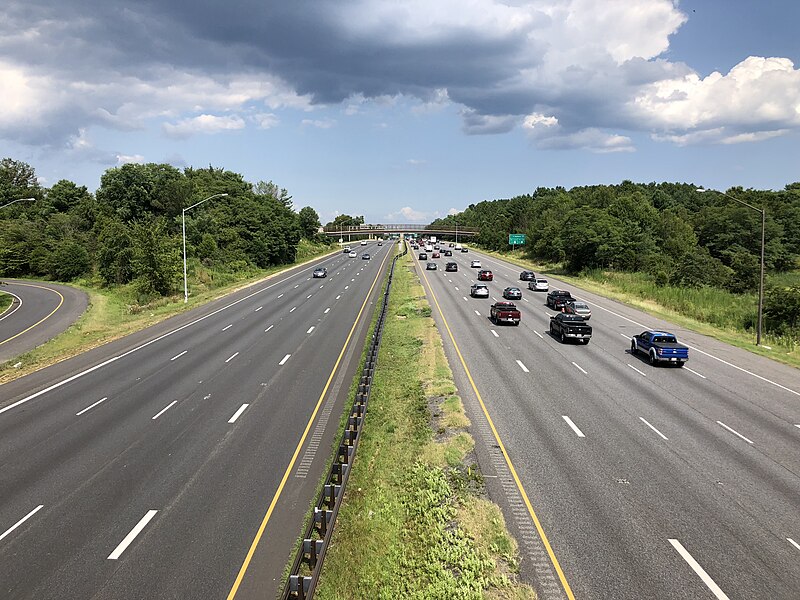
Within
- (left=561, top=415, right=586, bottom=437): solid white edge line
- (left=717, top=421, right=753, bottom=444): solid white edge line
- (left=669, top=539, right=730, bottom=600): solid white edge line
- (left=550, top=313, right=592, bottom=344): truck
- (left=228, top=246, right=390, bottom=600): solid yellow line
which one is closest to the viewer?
(left=669, top=539, right=730, bottom=600): solid white edge line

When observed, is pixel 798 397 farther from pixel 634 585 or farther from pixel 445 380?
pixel 634 585

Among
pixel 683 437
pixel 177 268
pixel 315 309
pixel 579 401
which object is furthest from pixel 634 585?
pixel 177 268

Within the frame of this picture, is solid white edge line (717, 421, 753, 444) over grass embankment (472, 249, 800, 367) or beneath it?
beneath

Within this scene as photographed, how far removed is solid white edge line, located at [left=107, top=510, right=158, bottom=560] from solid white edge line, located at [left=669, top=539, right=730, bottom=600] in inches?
516

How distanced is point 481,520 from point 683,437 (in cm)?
1017

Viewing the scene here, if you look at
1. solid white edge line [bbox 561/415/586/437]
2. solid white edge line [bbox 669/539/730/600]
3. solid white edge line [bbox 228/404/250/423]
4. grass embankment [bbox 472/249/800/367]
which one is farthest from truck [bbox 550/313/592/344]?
solid white edge line [bbox 669/539/730/600]

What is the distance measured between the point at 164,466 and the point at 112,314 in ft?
123

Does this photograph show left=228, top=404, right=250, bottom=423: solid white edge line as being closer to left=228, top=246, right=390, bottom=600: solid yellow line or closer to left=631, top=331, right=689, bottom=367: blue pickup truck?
left=228, top=246, right=390, bottom=600: solid yellow line

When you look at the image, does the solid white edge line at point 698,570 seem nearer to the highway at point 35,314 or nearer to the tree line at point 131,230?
the highway at point 35,314

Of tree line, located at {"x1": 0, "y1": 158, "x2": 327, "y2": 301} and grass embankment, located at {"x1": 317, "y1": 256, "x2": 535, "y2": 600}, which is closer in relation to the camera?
grass embankment, located at {"x1": 317, "y1": 256, "x2": 535, "y2": 600}

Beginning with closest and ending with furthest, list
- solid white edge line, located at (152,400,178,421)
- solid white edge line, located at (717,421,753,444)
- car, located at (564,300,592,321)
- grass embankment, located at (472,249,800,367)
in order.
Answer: solid white edge line, located at (717,421,753,444), solid white edge line, located at (152,400,178,421), grass embankment, located at (472,249,800,367), car, located at (564,300,592,321)

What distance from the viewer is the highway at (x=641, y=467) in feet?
36.6

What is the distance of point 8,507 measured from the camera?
1365 centimetres

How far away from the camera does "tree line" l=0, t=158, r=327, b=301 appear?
69875 millimetres
